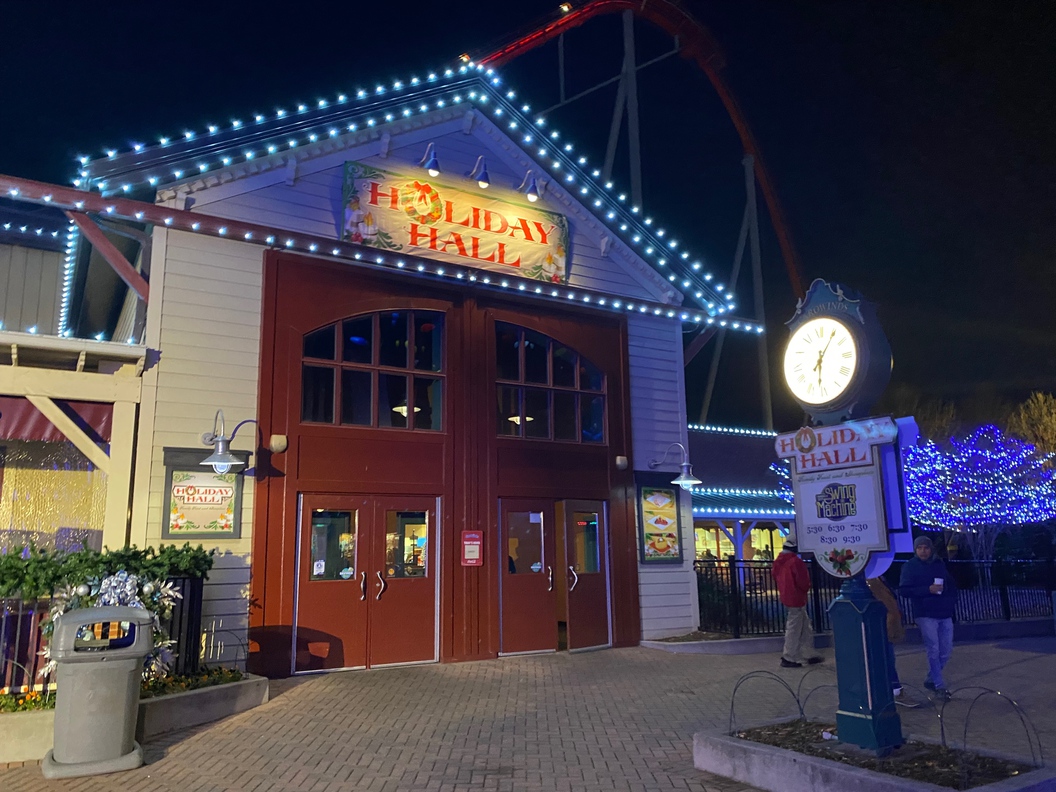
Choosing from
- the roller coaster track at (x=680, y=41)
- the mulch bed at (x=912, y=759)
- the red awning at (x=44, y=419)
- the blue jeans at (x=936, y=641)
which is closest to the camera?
the mulch bed at (x=912, y=759)

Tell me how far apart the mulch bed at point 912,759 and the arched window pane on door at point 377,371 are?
707cm

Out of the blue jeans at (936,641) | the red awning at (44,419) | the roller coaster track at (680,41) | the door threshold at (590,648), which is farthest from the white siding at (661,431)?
the roller coaster track at (680,41)

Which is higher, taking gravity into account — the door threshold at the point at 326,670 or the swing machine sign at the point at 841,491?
the swing machine sign at the point at 841,491

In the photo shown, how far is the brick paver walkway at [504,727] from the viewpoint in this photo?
5957mm

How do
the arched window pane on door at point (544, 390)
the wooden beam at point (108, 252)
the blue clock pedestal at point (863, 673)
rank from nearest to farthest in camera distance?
the blue clock pedestal at point (863, 673) → the wooden beam at point (108, 252) → the arched window pane on door at point (544, 390)

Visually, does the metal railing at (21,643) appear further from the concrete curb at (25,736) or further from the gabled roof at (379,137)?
the gabled roof at (379,137)

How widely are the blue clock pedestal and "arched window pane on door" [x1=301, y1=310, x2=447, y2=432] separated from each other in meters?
7.22

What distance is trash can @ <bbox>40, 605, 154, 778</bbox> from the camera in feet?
20.1

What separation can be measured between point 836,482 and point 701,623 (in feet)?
27.4

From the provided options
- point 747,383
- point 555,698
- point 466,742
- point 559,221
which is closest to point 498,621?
point 555,698

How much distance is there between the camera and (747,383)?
3434 centimetres

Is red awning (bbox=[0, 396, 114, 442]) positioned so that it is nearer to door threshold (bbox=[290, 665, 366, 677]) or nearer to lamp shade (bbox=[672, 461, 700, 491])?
door threshold (bbox=[290, 665, 366, 677])

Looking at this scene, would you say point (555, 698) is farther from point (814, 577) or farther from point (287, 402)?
point (814, 577)

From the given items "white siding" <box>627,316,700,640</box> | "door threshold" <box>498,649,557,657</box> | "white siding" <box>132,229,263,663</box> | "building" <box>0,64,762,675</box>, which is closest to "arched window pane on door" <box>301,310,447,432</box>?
"building" <box>0,64,762,675</box>
